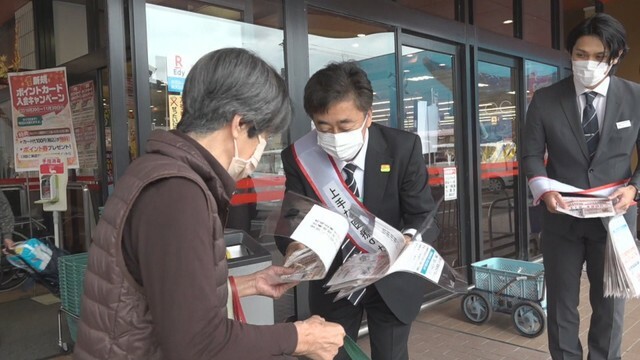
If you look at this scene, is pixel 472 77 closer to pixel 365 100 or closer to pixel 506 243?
pixel 506 243

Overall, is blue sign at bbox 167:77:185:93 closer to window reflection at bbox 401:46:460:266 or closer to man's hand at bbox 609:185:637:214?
window reflection at bbox 401:46:460:266

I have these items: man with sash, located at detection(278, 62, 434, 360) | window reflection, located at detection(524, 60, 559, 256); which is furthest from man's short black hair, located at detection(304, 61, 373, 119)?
window reflection, located at detection(524, 60, 559, 256)

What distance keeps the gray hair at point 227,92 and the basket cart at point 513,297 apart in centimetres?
308

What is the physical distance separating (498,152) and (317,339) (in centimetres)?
459

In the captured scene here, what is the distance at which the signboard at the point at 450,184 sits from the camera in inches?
182

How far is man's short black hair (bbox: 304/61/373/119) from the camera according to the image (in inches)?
72.4

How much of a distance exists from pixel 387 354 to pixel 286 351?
86cm

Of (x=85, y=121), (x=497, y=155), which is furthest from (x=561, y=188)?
(x=85, y=121)

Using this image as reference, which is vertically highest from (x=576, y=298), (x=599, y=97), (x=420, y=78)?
(x=420, y=78)

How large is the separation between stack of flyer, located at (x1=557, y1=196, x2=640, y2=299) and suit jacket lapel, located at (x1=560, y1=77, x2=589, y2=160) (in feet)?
0.86

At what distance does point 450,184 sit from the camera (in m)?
4.66

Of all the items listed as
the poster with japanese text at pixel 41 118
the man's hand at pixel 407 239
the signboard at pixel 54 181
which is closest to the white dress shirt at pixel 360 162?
the man's hand at pixel 407 239

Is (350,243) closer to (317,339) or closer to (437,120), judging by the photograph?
(317,339)

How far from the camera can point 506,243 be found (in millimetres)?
5656
